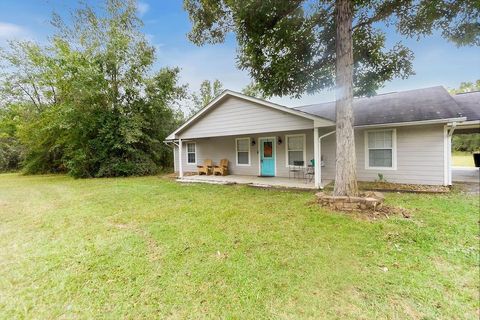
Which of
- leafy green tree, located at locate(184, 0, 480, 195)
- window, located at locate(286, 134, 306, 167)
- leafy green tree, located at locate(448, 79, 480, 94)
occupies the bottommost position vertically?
window, located at locate(286, 134, 306, 167)

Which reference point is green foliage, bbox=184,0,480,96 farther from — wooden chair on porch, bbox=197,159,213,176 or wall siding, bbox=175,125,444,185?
wooden chair on porch, bbox=197,159,213,176

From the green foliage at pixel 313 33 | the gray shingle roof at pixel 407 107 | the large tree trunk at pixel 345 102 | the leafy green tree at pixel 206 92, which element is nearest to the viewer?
the large tree trunk at pixel 345 102

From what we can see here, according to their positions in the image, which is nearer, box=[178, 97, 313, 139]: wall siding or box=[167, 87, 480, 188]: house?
box=[167, 87, 480, 188]: house

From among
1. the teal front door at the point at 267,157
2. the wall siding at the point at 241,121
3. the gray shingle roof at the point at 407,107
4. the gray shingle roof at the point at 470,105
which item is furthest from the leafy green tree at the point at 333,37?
the teal front door at the point at 267,157

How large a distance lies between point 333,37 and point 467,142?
26.8 metres

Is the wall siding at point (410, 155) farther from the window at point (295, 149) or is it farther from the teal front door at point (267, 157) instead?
the teal front door at point (267, 157)

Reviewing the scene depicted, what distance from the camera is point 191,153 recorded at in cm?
1434

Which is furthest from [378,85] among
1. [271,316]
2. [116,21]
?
[116,21]

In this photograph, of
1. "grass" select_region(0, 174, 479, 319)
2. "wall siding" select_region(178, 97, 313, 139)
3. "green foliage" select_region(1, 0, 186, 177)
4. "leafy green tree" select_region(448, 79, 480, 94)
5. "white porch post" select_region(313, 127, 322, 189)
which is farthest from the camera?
"leafy green tree" select_region(448, 79, 480, 94)

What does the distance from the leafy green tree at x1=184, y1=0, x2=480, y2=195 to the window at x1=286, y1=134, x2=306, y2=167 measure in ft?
8.30

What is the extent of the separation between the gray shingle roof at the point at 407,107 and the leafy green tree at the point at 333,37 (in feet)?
3.72

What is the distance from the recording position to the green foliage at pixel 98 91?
1243 centimetres

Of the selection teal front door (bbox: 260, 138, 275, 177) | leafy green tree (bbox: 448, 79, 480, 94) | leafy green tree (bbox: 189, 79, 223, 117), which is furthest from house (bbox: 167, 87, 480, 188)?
leafy green tree (bbox: 448, 79, 480, 94)

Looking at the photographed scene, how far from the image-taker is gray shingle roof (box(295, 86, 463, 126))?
24.5ft
